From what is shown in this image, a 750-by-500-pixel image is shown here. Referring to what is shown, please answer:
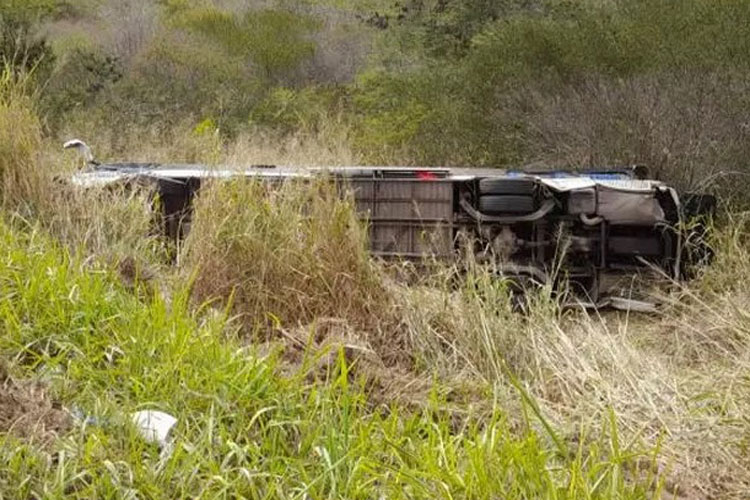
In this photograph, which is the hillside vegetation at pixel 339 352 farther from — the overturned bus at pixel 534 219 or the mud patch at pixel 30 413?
the overturned bus at pixel 534 219

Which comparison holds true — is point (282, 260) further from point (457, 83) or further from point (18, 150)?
point (457, 83)

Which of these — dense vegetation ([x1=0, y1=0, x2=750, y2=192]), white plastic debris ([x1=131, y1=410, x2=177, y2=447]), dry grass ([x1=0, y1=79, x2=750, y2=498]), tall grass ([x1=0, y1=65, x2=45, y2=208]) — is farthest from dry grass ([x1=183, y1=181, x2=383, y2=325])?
dense vegetation ([x1=0, y1=0, x2=750, y2=192])

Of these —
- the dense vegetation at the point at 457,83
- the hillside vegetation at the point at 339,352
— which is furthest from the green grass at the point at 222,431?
the dense vegetation at the point at 457,83

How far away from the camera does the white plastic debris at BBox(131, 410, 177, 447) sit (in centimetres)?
228

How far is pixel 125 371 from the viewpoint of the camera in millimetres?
2666

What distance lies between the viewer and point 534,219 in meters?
5.60

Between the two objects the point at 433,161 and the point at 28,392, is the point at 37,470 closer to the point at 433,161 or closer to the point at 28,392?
the point at 28,392

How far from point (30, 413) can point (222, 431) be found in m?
0.61

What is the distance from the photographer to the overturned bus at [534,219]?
218 inches

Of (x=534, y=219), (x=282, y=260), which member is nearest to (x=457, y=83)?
(x=534, y=219)

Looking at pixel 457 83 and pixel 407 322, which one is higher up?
pixel 457 83

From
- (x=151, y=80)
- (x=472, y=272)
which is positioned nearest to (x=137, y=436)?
(x=472, y=272)

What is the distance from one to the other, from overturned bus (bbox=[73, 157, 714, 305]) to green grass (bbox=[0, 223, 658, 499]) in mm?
2442

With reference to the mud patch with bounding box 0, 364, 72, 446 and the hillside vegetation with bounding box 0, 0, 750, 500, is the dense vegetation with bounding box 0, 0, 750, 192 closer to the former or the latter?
the hillside vegetation with bounding box 0, 0, 750, 500
